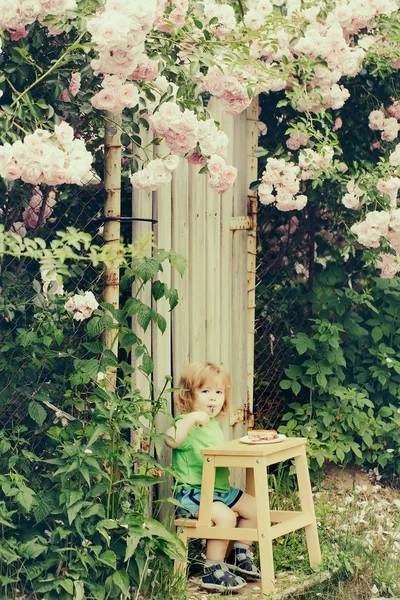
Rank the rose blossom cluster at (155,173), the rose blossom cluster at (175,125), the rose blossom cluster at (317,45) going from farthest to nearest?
1. the rose blossom cluster at (317,45)
2. the rose blossom cluster at (155,173)
3. the rose blossom cluster at (175,125)

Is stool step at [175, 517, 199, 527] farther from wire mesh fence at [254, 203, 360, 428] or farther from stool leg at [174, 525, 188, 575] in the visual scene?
wire mesh fence at [254, 203, 360, 428]

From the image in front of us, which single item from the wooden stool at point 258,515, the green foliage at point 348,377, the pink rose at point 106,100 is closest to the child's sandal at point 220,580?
the wooden stool at point 258,515

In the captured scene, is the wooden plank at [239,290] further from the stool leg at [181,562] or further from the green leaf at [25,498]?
the green leaf at [25,498]

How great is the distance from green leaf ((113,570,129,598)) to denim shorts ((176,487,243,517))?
0.68 metres

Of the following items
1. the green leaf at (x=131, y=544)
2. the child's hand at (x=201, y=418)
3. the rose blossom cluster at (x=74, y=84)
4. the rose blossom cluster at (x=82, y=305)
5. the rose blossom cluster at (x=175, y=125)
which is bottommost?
the green leaf at (x=131, y=544)

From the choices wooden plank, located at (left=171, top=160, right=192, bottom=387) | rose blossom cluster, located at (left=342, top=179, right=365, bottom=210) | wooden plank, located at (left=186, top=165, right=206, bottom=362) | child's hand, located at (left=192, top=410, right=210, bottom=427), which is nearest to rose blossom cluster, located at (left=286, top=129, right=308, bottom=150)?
rose blossom cluster, located at (left=342, top=179, right=365, bottom=210)

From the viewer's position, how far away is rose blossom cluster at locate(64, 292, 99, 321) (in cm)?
428

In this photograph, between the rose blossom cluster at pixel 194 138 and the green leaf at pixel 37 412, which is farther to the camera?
the rose blossom cluster at pixel 194 138

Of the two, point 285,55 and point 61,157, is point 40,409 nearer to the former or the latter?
point 61,157

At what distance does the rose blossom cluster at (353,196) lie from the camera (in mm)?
5980

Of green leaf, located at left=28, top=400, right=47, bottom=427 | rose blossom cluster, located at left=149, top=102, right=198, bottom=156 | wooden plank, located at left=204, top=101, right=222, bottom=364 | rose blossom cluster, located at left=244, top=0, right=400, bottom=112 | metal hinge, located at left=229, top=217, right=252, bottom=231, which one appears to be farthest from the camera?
metal hinge, located at left=229, top=217, right=252, bottom=231

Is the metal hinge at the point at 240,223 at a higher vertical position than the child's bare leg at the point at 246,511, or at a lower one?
higher

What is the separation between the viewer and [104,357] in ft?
14.6

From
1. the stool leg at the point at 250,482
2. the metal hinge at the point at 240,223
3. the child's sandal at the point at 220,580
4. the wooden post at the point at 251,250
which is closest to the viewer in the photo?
the child's sandal at the point at 220,580
